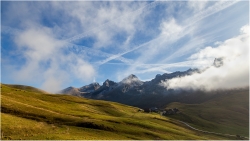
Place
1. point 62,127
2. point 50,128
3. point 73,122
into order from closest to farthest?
point 50,128
point 62,127
point 73,122

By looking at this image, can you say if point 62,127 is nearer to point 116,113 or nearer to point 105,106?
point 116,113

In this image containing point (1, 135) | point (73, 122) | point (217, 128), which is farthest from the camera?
point (217, 128)

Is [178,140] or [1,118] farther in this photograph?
[178,140]

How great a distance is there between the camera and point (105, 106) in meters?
155

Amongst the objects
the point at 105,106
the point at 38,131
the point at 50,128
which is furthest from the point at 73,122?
the point at 105,106

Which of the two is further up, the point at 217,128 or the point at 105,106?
the point at 105,106

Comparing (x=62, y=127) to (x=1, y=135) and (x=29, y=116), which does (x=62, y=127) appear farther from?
(x=1, y=135)

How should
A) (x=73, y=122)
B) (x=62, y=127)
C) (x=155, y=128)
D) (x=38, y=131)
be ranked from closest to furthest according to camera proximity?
(x=38, y=131) < (x=62, y=127) < (x=73, y=122) < (x=155, y=128)

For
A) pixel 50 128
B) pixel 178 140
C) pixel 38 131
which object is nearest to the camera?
pixel 38 131

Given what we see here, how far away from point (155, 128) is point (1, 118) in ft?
203

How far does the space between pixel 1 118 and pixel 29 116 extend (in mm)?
14174

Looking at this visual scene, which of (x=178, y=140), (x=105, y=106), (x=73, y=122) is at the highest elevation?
(x=105, y=106)

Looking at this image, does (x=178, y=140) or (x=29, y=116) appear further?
(x=178, y=140)

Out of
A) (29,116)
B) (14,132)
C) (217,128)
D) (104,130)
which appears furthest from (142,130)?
(217,128)
